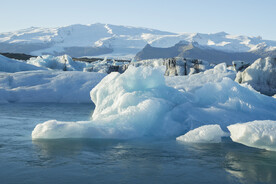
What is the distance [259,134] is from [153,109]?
7.29 ft

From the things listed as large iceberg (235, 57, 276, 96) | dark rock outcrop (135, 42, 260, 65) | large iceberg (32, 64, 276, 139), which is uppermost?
large iceberg (32, 64, 276, 139)

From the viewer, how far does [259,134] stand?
17.9ft

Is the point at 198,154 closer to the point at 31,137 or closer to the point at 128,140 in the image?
the point at 128,140

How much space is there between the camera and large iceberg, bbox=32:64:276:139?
6371 mm

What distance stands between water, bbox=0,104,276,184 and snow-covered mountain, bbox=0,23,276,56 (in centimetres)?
9586

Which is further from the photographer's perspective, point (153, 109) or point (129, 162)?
point (153, 109)

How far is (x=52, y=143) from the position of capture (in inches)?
230

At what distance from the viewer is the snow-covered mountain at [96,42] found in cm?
13798

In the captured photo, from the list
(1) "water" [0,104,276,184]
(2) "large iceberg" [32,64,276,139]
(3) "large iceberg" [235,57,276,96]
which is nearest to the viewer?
(1) "water" [0,104,276,184]

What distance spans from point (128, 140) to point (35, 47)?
143 metres

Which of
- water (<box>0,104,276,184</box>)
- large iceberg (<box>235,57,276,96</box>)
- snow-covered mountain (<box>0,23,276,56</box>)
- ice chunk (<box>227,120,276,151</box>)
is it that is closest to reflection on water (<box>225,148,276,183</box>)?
water (<box>0,104,276,184</box>)

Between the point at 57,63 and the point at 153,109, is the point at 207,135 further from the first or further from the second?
the point at 57,63

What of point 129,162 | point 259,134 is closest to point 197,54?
point 259,134

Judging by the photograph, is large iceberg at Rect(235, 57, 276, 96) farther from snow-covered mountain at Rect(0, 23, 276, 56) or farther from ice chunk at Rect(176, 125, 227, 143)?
snow-covered mountain at Rect(0, 23, 276, 56)
